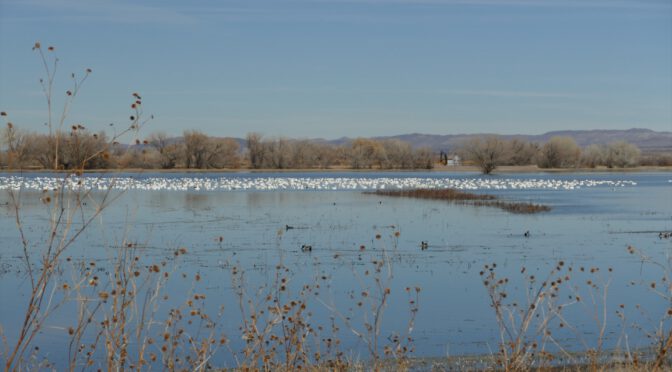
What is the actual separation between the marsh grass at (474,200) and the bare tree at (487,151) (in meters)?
45.2

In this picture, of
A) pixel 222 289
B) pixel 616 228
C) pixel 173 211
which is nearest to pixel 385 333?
pixel 222 289

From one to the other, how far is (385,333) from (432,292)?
2748 millimetres

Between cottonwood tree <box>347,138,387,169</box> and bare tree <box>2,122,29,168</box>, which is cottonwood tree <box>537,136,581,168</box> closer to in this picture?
cottonwood tree <box>347,138,387,169</box>

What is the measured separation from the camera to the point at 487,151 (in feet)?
281

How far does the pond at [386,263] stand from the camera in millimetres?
9461

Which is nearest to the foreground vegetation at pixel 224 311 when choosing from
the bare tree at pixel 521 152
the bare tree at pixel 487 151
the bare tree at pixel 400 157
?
the bare tree at pixel 487 151

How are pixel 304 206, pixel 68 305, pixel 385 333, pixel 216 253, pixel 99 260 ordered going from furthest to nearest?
pixel 304 206
pixel 216 253
pixel 99 260
pixel 68 305
pixel 385 333

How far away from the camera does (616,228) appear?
2220 centimetres

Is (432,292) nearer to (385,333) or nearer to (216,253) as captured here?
(385,333)

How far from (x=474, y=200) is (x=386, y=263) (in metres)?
21.1

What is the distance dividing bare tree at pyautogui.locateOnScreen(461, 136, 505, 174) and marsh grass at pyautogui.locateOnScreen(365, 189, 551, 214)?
45236 mm

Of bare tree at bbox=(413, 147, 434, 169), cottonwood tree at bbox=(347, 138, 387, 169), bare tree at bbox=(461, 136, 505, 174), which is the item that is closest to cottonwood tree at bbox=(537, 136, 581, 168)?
bare tree at bbox=(461, 136, 505, 174)

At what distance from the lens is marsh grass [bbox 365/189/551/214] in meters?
29.5

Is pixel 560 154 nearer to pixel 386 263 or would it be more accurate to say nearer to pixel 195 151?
pixel 195 151
